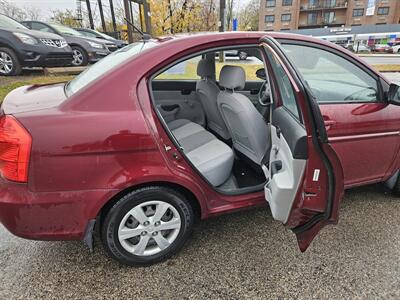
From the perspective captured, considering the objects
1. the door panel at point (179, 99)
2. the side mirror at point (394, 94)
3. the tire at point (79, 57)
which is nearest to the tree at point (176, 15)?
the tire at point (79, 57)

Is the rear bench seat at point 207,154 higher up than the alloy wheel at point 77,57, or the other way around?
the alloy wheel at point 77,57

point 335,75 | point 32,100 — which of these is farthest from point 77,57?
point 335,75

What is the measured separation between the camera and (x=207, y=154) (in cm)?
→ 238

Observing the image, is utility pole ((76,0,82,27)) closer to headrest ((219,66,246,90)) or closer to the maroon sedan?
headrest ((219,66,246,90))

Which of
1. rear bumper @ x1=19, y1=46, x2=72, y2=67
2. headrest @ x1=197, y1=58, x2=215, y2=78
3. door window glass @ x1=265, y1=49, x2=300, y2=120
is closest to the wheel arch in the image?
door window glass @ x1=265, y1=49, x2=300, y2=120

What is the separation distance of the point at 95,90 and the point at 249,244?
1.55 meters

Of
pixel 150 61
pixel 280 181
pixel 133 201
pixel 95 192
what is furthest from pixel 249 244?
pixel 150 61

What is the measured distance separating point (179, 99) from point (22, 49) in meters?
5.38

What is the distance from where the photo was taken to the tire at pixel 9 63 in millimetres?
6738

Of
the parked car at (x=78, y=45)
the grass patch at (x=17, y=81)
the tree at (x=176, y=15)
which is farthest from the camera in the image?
the tree at (x=176, y=15)

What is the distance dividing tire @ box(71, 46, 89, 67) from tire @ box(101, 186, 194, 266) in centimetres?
873

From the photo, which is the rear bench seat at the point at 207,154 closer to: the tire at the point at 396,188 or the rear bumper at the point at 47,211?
the rear bumper at the point at 47,211

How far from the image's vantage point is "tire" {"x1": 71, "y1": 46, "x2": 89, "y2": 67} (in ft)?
30.2

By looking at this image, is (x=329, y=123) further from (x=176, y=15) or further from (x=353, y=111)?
(x=176, y=15)
